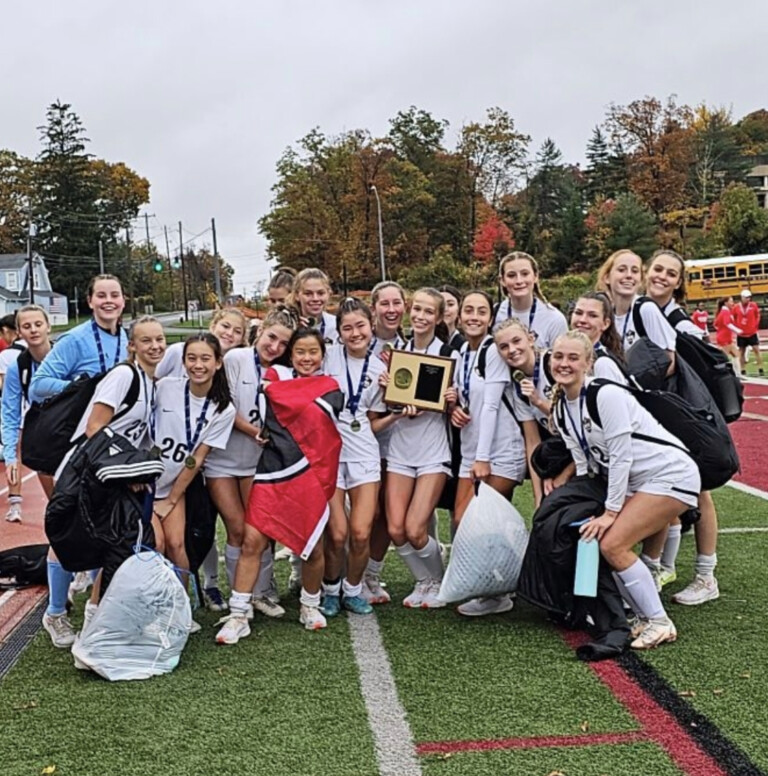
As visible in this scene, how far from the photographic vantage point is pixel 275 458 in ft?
16.4

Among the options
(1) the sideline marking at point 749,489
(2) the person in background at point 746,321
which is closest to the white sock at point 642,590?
(1) the sideline marking at point 749,489

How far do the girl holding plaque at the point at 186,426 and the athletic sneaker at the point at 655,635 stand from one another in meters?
2.44

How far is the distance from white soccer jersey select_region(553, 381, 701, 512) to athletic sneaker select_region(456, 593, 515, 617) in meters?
1.04

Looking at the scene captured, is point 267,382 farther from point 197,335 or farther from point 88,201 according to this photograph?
point 88,201

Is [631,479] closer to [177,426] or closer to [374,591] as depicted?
[374,591]

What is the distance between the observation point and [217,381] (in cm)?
509

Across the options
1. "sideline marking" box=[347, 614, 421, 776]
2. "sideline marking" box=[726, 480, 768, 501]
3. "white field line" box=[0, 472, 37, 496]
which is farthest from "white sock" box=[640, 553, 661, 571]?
"white field line" box=[0, 472, 37, 496]

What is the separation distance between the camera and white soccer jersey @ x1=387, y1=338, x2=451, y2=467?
536cm

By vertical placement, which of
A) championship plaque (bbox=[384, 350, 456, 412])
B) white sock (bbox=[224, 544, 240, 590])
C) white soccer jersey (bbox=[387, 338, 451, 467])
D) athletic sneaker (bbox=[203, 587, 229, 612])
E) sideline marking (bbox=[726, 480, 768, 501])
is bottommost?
sideline marking (bbox=[726, 480, 768, 501])

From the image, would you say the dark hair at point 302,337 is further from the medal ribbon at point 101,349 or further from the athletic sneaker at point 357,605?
the athletic sneaker at point 357,605

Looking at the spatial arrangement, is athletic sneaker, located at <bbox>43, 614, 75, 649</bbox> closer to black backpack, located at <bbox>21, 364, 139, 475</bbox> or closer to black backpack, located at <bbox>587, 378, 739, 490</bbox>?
black backpack, located at <bbox>21, 364, 139, 475</bbox>

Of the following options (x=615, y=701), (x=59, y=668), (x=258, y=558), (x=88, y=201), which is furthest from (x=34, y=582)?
(x=88, y=201)

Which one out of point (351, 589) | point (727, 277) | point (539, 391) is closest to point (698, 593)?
point (539, 391)

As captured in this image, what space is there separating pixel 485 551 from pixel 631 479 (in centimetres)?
88
